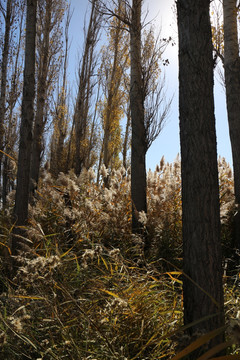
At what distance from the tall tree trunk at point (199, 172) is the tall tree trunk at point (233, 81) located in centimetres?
331

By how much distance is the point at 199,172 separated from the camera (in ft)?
6.66

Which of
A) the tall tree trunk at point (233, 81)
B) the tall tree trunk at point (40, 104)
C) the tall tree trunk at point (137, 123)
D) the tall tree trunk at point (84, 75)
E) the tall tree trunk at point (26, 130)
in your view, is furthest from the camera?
the tall tree trunk at point (84, 75)

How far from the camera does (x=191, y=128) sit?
2.07 metres

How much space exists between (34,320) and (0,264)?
136 centimetres

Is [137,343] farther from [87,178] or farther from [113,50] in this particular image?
[113,50]

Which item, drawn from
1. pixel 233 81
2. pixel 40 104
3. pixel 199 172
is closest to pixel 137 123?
pixel 233 81

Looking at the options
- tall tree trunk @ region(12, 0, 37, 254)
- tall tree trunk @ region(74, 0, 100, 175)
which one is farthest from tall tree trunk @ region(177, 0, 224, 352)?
tall tree trunk @ region(74, 0, 100, 175)

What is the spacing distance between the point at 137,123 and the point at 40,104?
5.02 meters

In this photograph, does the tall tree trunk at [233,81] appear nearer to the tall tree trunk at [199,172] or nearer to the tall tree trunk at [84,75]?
the tall tree trunk at [199,172]

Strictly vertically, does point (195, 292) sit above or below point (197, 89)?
below

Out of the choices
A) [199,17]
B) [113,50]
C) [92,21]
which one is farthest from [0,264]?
[113,50]

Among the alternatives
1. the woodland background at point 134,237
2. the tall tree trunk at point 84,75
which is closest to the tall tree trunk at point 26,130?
the woodland background at point 134,237

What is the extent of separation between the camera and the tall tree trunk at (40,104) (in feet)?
28.2

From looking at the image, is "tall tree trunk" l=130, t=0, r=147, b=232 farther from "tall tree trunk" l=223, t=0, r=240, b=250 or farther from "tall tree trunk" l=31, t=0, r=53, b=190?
"tall tree trunk" l=31, t=0, r=53, b=190
